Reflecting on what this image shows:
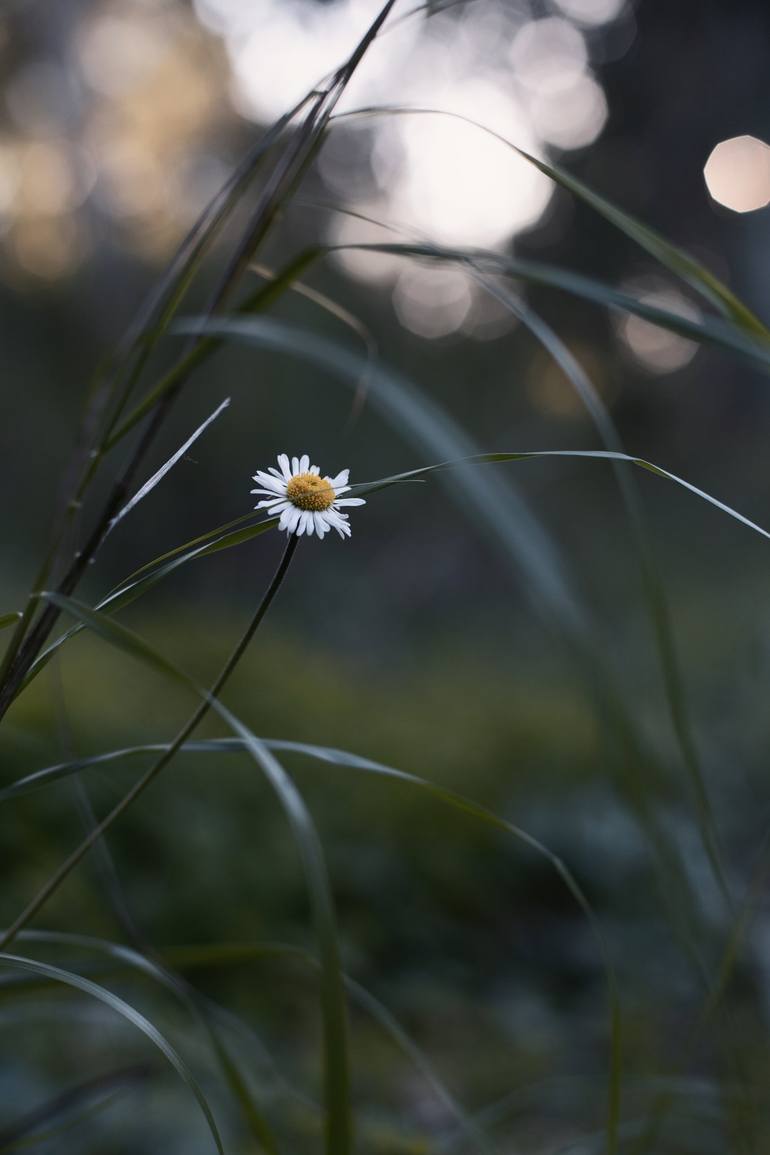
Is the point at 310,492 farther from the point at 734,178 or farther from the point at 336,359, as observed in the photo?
the point at 734,178

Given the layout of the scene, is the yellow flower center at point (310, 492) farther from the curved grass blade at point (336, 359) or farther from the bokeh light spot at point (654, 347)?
the bokeh light spot at point (654, 347)

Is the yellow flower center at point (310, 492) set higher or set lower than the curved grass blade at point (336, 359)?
higher

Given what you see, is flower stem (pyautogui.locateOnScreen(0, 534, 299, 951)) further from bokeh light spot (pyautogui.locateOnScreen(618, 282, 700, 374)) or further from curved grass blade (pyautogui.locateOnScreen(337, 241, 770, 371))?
bokeh light spot (pyautogui.locateOnScreen(618, 282, 700, 374))

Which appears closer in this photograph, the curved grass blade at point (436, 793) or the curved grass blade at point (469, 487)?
the curved grass blade at point (469, 487)

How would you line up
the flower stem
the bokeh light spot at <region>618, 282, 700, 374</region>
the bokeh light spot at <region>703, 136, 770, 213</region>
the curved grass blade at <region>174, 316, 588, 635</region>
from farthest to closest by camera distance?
the bokeh light spot at <region>618, 282, 700, 374</region>, the bokeh light spot at <region>703, 136, 770, 213</region>, the flower stem, the curved grass blade at <region>174, 316, 588, 635</region>

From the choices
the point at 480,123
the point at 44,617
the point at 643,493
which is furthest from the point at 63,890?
the point at 643,493

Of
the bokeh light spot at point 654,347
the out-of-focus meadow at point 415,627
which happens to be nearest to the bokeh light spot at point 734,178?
the out-of-focus meadow at point 415,627

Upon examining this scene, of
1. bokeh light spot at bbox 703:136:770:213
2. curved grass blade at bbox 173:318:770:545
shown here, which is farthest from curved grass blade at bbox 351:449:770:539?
bokeh light spot at bbox 703:136:770:213

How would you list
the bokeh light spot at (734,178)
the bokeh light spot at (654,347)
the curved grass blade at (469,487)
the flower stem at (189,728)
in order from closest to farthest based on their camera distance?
1. the curved grass blade at (469,487)
2. the flower stem at (189,728)
3. the bokeh light spot at (734,178)
4. the bokeh light spot at (654,347)

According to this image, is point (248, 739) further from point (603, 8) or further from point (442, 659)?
point (603, 8)
